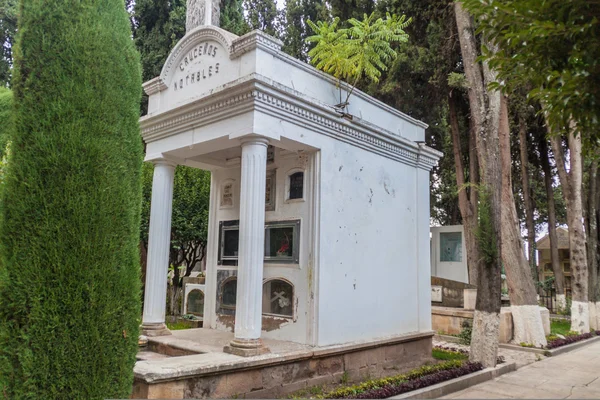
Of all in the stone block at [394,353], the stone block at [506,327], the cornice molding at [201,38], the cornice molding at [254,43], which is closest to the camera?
the cornice molding at [254,43]

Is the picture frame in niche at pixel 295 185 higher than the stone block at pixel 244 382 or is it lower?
higher

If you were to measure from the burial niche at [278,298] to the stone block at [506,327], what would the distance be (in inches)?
273

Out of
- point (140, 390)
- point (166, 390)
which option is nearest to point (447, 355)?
point (166, 390)

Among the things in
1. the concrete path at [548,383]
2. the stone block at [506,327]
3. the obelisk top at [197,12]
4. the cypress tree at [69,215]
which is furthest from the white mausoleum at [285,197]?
the stone block at [506,327]

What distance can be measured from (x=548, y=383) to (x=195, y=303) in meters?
8.42

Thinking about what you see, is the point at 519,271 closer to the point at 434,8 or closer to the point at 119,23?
the point at 434,8

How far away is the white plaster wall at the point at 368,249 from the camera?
7164mm

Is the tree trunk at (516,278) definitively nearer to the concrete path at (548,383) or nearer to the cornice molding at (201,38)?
the concrete path at (548,383)

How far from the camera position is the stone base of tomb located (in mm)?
5254

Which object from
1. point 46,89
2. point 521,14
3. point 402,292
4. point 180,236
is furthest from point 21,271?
point 180,236

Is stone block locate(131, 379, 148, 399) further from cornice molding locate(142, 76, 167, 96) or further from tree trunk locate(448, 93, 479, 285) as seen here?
tree trunk locate(448, 93, 479, 285)

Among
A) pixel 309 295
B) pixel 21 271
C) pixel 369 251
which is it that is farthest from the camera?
pixel 369 251

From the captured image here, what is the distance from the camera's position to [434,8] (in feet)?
45.2

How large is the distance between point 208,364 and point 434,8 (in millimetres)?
12431
